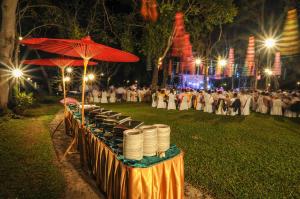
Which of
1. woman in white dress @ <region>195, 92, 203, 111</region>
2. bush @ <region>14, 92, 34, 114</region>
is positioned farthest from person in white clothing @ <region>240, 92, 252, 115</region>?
bush @ <region>14, 92, 34, 114</region>

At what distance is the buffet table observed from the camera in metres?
3.17

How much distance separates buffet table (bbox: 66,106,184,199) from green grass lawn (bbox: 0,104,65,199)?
1087 millimetres

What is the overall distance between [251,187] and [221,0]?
57.3 ft

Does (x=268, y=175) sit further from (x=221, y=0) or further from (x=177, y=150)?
(x=221, y=0)

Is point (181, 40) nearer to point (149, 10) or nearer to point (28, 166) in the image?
point (149, 10)

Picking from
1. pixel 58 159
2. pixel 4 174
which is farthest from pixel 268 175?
pixel 4 174

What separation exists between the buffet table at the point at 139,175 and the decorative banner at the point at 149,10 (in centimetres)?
1540

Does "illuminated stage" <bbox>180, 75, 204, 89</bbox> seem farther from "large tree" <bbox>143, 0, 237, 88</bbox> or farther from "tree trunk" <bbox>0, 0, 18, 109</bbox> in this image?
Result: "tree trunk" <bbox>0, 0, 18, 109</bbox>

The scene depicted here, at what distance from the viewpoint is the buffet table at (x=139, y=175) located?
125 inches

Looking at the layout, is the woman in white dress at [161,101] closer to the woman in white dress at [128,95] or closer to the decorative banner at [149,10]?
the woman in white dress at [128,95]

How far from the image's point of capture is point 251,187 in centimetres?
485

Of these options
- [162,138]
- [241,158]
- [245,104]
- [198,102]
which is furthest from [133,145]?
[198,102]

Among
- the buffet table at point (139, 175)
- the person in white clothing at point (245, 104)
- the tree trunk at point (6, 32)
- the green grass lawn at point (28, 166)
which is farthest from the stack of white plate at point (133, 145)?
the person in white clothing at point (245, 104)

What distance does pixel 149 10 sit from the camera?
730 inches
